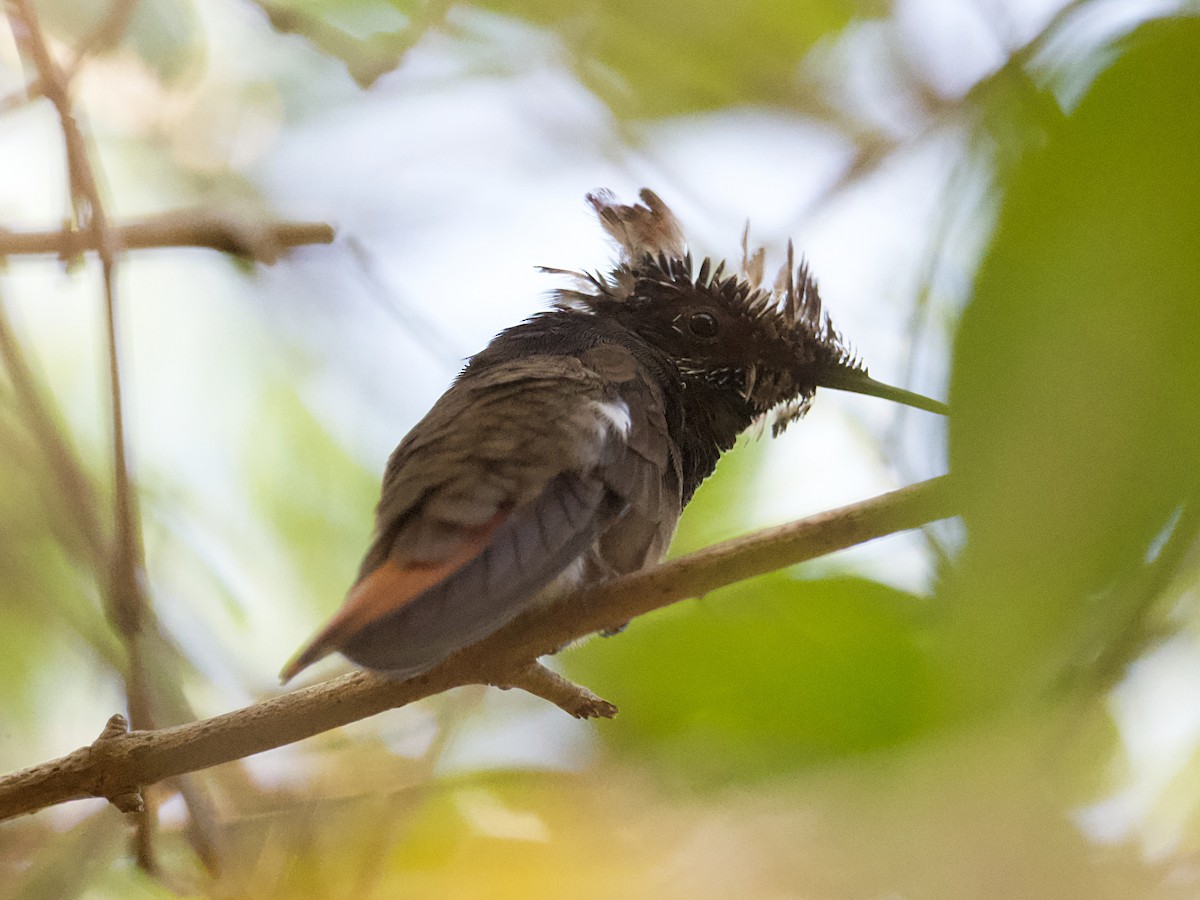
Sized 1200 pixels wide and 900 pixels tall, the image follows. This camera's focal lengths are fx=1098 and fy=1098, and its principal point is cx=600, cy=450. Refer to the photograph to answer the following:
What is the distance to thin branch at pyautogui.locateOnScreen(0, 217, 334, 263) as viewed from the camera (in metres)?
2.77

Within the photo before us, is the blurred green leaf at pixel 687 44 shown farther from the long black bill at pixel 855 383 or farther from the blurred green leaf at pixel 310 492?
the blurred green leaf at pixel 310 492

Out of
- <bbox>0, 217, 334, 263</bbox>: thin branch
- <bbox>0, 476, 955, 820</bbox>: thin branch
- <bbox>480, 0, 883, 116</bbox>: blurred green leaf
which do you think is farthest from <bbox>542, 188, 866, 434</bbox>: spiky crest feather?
<bbox>0, 476, 955, 820</bbox>: thin branch

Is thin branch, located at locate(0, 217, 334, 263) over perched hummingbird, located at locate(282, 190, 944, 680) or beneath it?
over

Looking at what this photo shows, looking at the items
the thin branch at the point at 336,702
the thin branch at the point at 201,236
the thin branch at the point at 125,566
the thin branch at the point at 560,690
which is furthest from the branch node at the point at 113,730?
the thin branch at the point at 201,236

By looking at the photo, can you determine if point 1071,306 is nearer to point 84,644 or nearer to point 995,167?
point 995,167

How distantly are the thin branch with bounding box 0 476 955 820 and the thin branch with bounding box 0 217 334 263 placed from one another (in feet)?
4.57

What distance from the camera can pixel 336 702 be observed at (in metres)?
1.83

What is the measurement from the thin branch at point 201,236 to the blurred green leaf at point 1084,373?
7.56 feet

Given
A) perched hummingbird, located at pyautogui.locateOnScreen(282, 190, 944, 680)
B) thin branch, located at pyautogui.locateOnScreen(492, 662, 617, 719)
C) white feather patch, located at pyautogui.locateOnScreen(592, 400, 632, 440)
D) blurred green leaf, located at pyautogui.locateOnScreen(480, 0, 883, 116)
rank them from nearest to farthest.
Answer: perched hummingbird, located at pyautogui.locateOnScreen(282, 190, 944, 680)
thin branch, located at pyautogui.locateOnScreen(492, 662, 617, 719)
white feather patch, located at pyautogui.locateOnScreen(592, 400, 632, 440)
blurred green leaf, located at pyautogui.locateOnScreen(480, 0, 883, 116)

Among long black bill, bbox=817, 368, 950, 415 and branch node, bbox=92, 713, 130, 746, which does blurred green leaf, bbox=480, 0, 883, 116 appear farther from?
branch node, bbox=92, 713, 130, 746

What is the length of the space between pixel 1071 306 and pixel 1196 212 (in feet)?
0.38

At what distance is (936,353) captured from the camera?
142cm

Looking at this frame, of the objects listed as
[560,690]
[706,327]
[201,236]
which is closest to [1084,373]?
[560,690]

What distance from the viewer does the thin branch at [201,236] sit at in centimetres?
277
